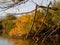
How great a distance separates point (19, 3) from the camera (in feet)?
4.66

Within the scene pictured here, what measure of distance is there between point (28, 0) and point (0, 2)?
9.6 inches

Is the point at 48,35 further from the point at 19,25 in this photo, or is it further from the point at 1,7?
the point at 19,25

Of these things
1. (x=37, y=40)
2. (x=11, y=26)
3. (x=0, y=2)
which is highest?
(x=0, y=2)

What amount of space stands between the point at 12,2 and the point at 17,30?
1281cm

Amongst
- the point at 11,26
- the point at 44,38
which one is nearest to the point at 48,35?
the point at 44,38

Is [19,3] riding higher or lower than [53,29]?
higher

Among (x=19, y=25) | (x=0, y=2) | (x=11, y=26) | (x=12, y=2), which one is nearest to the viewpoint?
(x=12, y=2)

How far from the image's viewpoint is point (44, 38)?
1441 mm

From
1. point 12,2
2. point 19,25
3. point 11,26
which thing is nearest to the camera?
point 12,2

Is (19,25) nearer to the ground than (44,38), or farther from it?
nearer to the ground

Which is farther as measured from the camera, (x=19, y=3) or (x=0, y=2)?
(x=0, y=2)

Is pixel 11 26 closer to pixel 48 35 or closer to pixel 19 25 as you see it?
pixel 19 25

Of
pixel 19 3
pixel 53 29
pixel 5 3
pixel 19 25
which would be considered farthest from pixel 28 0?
pixel 19 25

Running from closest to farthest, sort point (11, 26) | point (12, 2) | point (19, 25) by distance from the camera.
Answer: point (12, 2) → point (19, 25) → point (11, 26)
